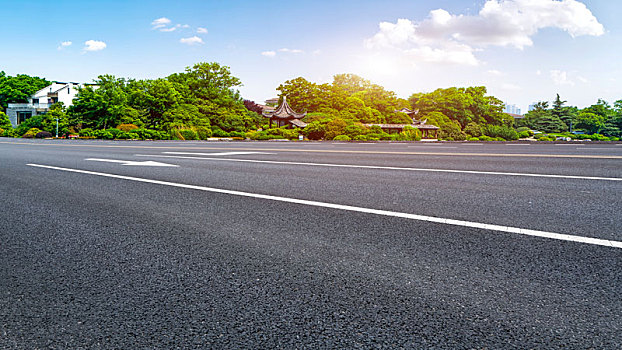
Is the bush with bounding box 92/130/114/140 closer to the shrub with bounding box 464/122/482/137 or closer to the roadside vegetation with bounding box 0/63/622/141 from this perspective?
the roadside vegetation with bounding box 0/63/622/141

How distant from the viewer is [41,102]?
71.6 metres

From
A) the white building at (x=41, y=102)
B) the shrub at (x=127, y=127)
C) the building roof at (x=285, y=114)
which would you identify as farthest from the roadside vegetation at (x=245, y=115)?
the white building at (x=41, y=102)

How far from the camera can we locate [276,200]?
4.50 m

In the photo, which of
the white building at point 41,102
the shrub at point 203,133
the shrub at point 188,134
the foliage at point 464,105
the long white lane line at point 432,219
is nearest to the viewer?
the long white lane line at point 432,219

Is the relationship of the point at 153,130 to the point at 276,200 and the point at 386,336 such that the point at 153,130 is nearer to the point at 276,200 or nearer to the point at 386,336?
the point at 276,200

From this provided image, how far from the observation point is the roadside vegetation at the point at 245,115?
3916 cm

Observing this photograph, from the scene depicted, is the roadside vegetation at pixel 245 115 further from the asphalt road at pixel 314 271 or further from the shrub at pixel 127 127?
the asphalt road at pixel 314 271

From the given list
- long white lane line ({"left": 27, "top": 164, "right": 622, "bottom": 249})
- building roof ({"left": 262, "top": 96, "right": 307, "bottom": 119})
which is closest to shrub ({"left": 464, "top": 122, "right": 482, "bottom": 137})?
building roof ({"left": 262, "top": 96, "right": 307, "bottom": 119})

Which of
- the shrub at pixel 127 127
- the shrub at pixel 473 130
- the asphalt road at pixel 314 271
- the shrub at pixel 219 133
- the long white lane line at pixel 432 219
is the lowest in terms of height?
the asphalt road at pixel 314 271

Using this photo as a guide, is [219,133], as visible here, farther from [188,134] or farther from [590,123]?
[590,123]

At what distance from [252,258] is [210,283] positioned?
0.44 meters

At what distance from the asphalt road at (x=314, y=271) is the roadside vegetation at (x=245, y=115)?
2918 cm

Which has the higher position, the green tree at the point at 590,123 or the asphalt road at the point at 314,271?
the green tree at the point at 590,123

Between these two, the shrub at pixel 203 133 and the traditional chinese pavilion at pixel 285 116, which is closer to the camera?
the shrub at pixel 203 133
